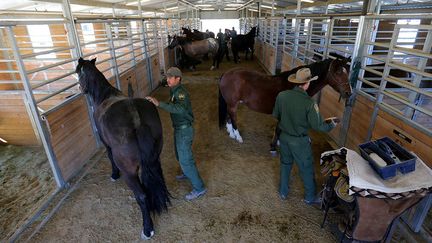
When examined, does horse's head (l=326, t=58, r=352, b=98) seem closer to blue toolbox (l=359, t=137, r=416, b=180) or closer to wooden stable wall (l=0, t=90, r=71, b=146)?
blue toolbox (l=359, t=137, r=416, b=180)

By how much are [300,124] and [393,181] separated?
83cm

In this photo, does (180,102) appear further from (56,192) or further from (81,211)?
(56,192)

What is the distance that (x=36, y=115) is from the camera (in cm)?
255

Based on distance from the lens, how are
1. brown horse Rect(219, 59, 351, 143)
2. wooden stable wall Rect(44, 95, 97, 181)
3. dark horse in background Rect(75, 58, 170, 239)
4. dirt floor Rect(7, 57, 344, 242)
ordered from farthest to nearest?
brown horse Rect(219, 59, 351, 143) → wooden stable wall Rect(44, 95, 97, 181) → dirt floor Rect(7, 57, 344, 242) → dark horse in background Rect(75, 58, 170, 239)

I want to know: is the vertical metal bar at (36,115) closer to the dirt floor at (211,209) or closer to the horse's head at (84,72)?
the dirt floor at (211,209)

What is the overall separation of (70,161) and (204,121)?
2454 millimetres

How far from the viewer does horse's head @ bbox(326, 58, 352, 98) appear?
2943 mm

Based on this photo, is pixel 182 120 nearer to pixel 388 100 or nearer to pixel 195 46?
pixel 388 100

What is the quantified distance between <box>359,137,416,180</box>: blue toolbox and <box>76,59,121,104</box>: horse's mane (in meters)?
2.55

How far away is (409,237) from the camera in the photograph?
2.11 m

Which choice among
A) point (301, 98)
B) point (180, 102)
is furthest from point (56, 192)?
point (301, 98)

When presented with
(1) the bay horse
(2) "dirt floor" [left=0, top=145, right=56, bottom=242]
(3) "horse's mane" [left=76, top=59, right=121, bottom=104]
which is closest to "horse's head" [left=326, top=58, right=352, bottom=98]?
(3) "horse's mane" [left=76, top=59, right=121, bottom=104]

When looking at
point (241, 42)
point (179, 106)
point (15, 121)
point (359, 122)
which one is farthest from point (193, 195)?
point (241, 42)

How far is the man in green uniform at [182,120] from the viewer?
230cm
